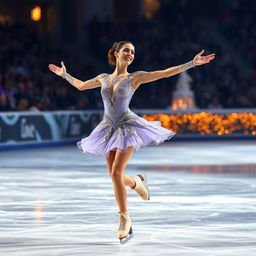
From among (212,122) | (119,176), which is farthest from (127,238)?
(212,122)

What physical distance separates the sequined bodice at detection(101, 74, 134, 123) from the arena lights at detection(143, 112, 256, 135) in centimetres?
1848

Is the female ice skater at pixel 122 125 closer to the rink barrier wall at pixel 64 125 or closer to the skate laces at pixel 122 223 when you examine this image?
the skate laces at pixel 122 223

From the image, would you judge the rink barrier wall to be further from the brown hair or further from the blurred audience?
the brown hair

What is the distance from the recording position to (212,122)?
26391 mm

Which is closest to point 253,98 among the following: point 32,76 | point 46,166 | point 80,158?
point 32,76

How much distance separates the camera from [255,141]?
83.0ft

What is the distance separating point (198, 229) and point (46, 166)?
814 centimetres

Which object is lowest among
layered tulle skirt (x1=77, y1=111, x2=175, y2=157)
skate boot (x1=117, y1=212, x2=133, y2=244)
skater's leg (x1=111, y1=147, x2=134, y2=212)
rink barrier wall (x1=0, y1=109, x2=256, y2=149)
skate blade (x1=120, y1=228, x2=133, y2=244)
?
rink barrier wall (x1=0, y1=109, x2=256, y2=149)

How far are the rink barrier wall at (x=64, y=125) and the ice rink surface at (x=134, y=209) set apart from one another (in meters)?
3.36

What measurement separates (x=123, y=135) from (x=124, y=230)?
0.80 m

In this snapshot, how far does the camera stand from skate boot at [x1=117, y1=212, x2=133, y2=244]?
23.7 ft

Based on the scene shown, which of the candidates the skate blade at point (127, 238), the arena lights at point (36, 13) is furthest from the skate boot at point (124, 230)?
the arena lights at point (36, 13)

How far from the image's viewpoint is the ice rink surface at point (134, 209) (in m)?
7.05

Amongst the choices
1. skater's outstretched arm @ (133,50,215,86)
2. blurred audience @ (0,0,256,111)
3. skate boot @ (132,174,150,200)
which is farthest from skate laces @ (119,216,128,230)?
blurred audience @ (0,0,256,111)
